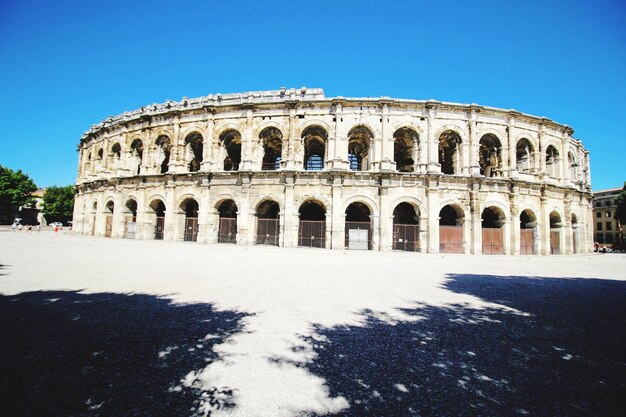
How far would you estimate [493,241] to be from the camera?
57.3 feet

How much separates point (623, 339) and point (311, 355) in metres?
4.30

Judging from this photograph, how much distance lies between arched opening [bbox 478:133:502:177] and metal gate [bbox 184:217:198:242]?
22.4 metres

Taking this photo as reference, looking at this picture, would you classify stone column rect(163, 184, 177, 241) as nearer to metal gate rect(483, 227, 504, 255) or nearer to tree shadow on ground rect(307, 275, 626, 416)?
tree shadow on ground rect(307, 275, 626, 416)

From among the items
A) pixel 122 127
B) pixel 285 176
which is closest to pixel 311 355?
pixel 285 176

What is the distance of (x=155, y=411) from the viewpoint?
1.85 m

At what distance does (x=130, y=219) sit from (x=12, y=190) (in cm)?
3241

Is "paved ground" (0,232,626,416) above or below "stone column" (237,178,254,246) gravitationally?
below

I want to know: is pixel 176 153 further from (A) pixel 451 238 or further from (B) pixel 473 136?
(B) pixel 473 136

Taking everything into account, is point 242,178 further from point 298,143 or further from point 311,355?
point 311,355

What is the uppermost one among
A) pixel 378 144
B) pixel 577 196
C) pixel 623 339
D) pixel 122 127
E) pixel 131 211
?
pixel 122 127

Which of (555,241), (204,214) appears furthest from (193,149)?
(555,241)

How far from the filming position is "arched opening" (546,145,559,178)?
2028 cm

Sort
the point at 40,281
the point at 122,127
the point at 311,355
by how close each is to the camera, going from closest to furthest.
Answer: the point at 311,355 → the point at 40,281 → the point at 122,127

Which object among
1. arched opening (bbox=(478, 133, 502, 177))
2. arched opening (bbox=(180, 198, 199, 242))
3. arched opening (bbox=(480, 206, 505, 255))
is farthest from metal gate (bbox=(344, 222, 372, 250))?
arched opening (bbox=(180, 198, 199, 242))
